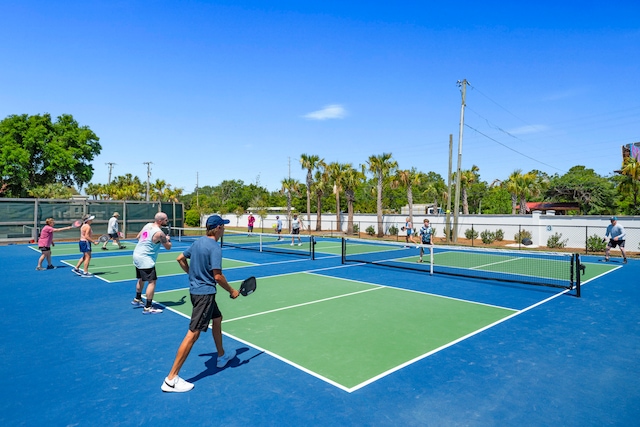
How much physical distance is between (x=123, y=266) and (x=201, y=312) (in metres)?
12.0

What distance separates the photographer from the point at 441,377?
534 cm

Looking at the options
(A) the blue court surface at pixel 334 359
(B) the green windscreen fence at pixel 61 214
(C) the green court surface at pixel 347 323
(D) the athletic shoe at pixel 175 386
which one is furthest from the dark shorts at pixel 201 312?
(B) the green windscreen fence at pixel 61 214

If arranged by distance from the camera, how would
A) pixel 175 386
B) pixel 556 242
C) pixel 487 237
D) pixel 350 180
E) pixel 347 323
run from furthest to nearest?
pixel 350 180, pixel 487 237, pixel 556 242, pixel 347 323, pixel 175 386

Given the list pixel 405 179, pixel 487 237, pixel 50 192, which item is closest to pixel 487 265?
pixel 487 237

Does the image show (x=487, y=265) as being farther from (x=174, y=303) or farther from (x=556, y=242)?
(x=174, y=303)

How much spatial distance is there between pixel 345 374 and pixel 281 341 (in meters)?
1.66

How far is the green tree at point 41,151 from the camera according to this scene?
37.6m

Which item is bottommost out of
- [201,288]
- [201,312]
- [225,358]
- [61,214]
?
[225,358]

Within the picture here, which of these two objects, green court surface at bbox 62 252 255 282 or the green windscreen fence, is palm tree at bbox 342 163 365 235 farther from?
green court surface at bbox 62 252 255 282

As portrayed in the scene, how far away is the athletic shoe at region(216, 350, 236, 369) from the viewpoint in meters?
5.63

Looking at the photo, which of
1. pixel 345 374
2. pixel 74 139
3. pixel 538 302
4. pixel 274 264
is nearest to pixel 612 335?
pixel 538 302

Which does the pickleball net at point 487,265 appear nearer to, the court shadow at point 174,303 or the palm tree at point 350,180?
the court shadow at point 174,303

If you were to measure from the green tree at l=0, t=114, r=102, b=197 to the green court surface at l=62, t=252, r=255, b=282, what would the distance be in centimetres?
→ 2747

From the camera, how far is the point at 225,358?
5809 millimetres
